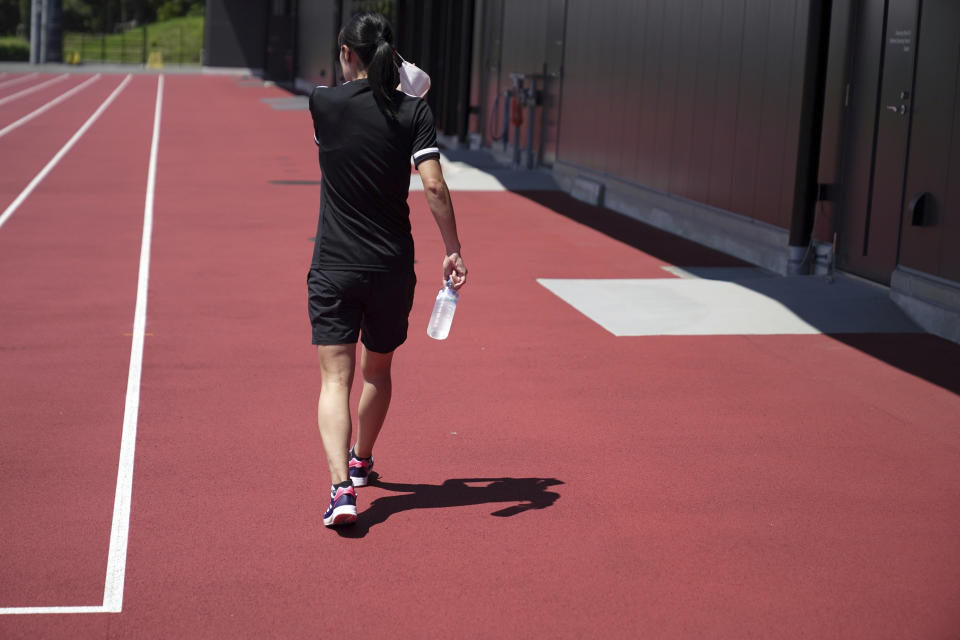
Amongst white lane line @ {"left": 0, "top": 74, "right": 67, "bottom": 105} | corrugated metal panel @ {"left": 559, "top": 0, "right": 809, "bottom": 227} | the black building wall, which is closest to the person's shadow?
corrugated metal panel @ {"left": 559, "top": 0, "right": 809, "bottom": 227}

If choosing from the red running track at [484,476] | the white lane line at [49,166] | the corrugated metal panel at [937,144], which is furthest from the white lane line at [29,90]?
the corrugated metal panel at [937,144]

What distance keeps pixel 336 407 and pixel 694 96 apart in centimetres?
1047

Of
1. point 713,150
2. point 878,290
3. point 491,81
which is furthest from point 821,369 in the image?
point 491,81

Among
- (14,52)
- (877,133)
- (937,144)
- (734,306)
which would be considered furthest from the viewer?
(14,52)

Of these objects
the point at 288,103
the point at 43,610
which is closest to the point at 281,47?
the point at 288,103

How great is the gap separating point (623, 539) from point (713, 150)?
965 centimetres

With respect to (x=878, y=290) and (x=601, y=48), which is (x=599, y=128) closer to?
(x=601, y=48)

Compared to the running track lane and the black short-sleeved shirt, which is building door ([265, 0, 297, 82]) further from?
the black short-sleeved shirt

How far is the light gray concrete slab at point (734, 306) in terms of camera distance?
10.0m

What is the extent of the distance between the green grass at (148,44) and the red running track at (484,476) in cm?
7625

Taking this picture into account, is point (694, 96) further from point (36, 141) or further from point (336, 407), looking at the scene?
point (36, 141)

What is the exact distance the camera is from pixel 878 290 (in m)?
11.2

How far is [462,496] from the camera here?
6.08 meters

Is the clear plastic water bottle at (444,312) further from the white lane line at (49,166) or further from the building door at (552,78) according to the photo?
the building door at (552,78)
